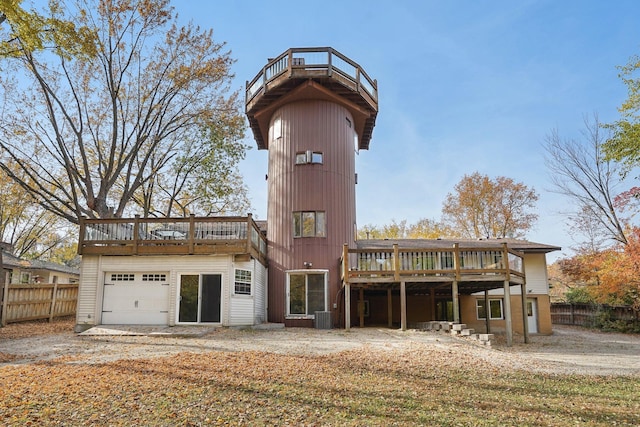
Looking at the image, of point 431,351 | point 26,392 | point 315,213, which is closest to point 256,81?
point 315,213

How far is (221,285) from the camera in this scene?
46.6 ft

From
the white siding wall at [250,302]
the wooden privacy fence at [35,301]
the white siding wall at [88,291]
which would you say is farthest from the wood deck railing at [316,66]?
the wooden privacy fence at [35,301]

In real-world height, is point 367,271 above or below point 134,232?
below

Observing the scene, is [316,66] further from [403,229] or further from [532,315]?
[403,229]

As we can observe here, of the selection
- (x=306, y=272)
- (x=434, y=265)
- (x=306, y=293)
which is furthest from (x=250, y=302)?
(x=434, y=265)

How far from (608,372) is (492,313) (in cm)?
1191

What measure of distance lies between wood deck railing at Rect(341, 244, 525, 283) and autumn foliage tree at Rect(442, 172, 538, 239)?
20965mm

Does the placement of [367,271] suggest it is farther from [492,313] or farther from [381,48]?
[492,313]

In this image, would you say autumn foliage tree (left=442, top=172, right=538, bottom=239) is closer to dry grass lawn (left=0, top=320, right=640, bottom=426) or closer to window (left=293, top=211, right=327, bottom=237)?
window (left=293, top=211, right=327, bottom=237)

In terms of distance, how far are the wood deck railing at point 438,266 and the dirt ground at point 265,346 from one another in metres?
1.72

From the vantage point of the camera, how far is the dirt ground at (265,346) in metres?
9.33

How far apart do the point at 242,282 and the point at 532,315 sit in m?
13.9

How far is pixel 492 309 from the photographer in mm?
20828

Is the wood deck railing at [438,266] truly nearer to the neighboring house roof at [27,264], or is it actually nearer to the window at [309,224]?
the window at [309,224]
